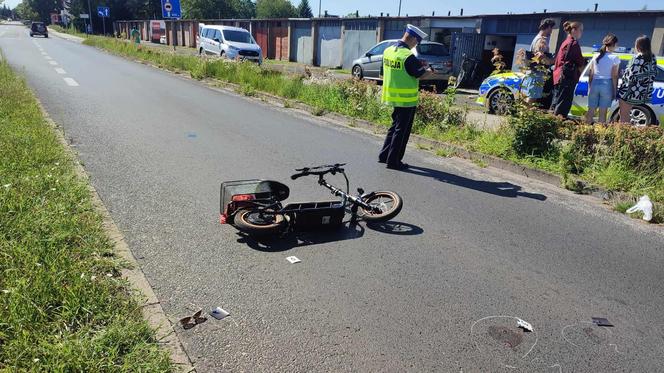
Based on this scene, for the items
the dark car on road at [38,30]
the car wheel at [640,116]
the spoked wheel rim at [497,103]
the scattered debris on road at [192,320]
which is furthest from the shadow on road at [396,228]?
the dark car on road at [38,30]

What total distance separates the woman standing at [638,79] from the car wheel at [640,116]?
70 cm

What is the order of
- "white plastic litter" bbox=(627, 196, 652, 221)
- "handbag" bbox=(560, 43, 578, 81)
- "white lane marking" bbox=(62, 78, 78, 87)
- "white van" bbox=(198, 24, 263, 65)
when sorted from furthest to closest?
"white van" bbox=(198, 24, 263, 65)
"white lane marking" bbox=(62, 78, 78, 87)
"handbag" bbox=(560, 43, 578, 81)
"white plastic litter" bbox=(627, 196, 652, 221)

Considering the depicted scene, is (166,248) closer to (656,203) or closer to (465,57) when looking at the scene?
A: (656,203)

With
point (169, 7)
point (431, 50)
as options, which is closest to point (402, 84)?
point (431, 50)

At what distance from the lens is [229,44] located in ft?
79.7

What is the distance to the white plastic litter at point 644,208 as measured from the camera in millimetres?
5669

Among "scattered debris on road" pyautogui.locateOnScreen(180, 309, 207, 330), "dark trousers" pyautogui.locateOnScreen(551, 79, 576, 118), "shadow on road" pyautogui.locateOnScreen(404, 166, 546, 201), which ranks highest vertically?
"dark trousers" pyautogui.locateOnScreen(551, 79, 576, 118)

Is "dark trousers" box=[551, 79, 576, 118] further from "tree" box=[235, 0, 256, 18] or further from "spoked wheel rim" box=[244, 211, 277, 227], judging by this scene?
"tree" box=[235, 0, 256, 18]

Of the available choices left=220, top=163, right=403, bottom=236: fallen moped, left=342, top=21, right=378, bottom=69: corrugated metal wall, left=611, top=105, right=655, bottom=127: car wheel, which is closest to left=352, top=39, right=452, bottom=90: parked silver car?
left=342, top=21, right=378, bottom=69: corrugated metal wall

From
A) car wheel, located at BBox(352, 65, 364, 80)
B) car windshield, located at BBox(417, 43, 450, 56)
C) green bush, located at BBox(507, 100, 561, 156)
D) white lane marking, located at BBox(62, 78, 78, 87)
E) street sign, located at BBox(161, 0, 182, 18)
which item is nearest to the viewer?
green bush, located at BBox(507, 100, 561, 156)

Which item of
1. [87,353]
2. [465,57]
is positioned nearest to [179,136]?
[87,353]

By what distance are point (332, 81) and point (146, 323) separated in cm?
1129

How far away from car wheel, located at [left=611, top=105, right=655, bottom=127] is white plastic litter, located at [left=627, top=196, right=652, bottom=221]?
4.55 m

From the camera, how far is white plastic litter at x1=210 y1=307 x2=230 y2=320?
335 cm
